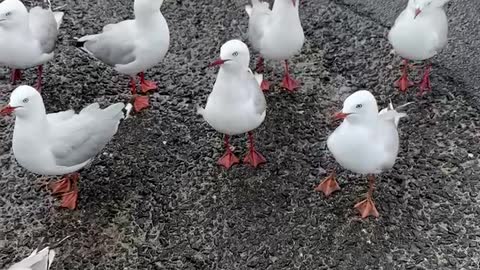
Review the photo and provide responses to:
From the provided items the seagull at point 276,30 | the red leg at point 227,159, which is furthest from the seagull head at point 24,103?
the seagull at point 276,30

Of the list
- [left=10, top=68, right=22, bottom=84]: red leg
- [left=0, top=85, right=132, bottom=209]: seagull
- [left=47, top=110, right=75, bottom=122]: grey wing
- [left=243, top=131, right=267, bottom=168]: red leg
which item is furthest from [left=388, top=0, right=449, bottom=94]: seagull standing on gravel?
[left=10, top=68, right=22, bottom=84]: red leg

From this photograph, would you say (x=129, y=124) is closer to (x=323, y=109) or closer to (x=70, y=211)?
(x=70, y=211)

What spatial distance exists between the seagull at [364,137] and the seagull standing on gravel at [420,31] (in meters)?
0.58

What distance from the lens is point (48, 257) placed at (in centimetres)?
271

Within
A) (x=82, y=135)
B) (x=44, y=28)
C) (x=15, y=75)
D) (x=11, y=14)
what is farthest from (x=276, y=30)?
(x=15, y=75)

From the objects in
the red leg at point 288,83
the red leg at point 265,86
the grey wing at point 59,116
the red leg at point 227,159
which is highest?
the grey wing at point 59,116

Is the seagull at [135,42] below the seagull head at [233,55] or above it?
below

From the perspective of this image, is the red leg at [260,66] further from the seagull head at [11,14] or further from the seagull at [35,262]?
the seagull at [35,262]

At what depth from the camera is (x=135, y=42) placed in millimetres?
3539

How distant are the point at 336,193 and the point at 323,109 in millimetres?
555

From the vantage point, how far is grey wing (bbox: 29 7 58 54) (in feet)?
11.9

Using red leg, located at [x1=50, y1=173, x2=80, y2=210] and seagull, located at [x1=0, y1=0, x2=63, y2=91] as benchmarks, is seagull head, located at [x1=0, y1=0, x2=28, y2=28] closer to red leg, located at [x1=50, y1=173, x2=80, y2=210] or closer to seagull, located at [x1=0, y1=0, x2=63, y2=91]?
seagull, located at [x1=0, y1=0, x2=63, y2=91]

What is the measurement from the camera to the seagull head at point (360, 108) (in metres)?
3.04

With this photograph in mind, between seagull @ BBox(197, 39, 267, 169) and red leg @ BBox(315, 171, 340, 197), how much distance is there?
42 centimetres
